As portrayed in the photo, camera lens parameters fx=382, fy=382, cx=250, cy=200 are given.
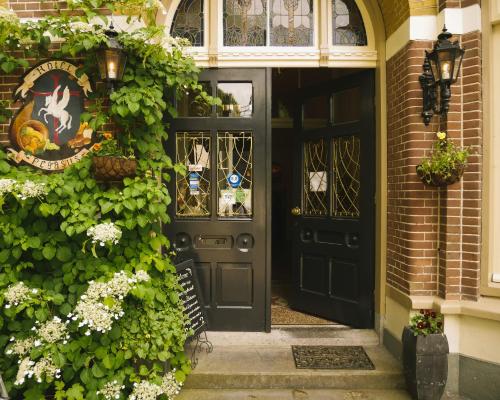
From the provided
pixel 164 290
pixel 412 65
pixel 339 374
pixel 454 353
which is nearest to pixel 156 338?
pixel 164 290

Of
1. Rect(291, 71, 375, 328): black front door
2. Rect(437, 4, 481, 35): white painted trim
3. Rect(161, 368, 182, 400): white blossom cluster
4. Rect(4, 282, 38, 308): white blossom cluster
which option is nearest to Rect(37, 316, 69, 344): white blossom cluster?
Rect(4, 282, 38, 308): white blossom cluster

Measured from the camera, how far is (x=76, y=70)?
139 inches

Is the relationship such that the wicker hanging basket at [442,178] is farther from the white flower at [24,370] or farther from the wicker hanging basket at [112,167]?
the white flower at [24,370]

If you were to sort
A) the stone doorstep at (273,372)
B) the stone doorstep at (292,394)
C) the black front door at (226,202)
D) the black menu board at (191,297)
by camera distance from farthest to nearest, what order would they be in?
the black front door at (226,202) → the black menu board at (191,297) → the stone doorstep at (273,372) → the stone doorstep at (292,394)

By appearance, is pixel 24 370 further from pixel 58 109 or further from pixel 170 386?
pixel 58 109

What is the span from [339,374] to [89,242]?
8.51 ft

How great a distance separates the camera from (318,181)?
483cm

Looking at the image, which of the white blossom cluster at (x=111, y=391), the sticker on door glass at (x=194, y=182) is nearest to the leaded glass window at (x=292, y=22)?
the sticker on door glass at (x=194, y=182)

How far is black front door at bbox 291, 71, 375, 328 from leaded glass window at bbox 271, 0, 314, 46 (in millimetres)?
688

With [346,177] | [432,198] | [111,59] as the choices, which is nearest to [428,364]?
[432,198]

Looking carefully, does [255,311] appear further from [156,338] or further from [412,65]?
[412,65]

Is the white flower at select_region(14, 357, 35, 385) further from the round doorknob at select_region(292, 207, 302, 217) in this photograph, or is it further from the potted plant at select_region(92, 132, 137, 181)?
the round doorknob at select_region(292, 207, 302, 217)

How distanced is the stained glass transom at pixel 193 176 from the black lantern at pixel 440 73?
227 cm

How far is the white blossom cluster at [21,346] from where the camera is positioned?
313 cm
